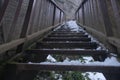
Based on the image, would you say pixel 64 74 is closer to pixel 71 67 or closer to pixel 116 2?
pixel 71 67

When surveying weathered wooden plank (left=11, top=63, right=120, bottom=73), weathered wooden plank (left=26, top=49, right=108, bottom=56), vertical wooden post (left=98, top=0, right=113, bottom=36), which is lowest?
weathered wooden plank (left=11, top=63, right=120, bottom=73)

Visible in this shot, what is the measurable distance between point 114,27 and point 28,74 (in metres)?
1.47

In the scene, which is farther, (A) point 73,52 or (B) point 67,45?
(B) point 67,45

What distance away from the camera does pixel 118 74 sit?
2021 mm

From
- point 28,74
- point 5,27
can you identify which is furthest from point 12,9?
point 28,74

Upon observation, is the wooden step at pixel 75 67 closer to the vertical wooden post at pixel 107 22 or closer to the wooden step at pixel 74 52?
the wooden step at pixel 74 52

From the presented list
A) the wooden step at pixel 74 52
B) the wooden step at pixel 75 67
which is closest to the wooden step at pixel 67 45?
the wooden step at pixel 74 52

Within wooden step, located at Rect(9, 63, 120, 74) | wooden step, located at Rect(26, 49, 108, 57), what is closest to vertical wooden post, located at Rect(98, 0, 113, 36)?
wooden step, located at Rect(26, 49, 108, 57)

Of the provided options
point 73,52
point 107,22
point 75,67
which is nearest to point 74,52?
point 73,52

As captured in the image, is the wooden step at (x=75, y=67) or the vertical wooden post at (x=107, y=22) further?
the vertical wooden post at (x=107, y=22)

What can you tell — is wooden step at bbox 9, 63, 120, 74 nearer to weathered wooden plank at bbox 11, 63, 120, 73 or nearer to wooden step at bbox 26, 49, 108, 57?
weathered wooden plank at bbox 11, 63, 120, 73

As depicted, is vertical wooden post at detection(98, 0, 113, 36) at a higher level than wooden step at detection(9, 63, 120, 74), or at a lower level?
higher

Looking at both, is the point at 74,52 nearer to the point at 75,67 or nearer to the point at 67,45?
the point at 67,45

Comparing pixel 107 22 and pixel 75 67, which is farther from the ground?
pixel 107 22
